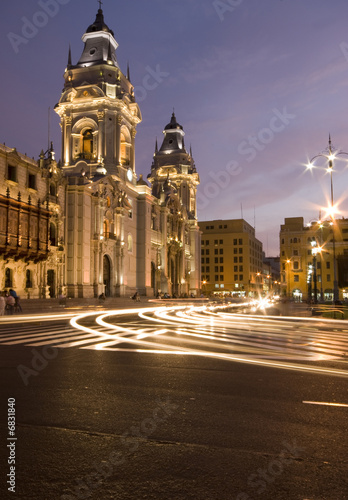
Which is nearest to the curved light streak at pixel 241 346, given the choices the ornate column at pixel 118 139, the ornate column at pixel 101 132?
the ornate column at pixel 101 132

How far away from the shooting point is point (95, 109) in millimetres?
58594

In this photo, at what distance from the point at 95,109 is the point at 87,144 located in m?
4.81

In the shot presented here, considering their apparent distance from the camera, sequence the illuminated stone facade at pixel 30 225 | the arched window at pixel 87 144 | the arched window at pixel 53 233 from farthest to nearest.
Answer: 1. the arched window at pixel 87 144
2. the arched window at pixel 53 233
3. the illuminated stone facade at pixel 30 225

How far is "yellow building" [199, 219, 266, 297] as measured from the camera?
409 feet

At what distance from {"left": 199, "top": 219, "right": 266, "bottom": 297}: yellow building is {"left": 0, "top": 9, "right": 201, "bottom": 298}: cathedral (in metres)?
40.8

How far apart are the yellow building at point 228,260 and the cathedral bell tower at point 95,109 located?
223ft

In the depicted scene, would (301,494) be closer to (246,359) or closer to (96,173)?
(246,359)

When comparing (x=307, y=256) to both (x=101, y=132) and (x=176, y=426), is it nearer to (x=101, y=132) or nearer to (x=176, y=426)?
(x=101, y=132)

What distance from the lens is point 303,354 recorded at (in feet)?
34.6

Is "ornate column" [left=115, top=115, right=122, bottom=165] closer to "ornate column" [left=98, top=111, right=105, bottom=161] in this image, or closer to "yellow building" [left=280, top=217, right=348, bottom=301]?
"ornate column" [left=98, top=111, right=105, bottom=161]

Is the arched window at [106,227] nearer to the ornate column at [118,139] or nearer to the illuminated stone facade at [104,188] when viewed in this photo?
the illuminated stone facade at [104,188]

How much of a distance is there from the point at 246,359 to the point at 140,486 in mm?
6467

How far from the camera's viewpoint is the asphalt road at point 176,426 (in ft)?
11.6

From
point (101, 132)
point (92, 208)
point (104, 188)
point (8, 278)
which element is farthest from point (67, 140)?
point (8, 278)
